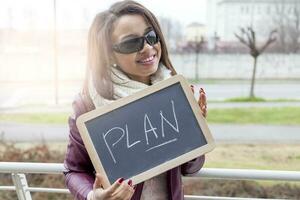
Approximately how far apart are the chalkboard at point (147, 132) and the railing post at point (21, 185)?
2.14ft

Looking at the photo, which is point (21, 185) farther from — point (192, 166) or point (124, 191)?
point (124, 191)

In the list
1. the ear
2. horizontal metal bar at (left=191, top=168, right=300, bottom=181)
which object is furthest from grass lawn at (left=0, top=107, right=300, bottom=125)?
the ear

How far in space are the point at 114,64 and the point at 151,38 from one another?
0.09 metres

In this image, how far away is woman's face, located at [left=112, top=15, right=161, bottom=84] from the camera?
3.27 feet

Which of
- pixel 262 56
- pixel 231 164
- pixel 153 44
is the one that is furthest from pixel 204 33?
pixel 153 44

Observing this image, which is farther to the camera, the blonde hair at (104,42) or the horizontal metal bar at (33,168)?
the horizontal metal bar at (33,168)

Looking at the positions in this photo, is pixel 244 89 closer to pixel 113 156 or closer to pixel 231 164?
pixel 231 164

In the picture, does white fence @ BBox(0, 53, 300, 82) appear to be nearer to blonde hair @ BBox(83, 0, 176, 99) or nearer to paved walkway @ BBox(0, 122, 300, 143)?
paved walkway @ BBox(0, 122, 300, 143)

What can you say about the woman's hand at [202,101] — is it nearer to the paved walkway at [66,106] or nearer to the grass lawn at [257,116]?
the paved walkway at [66,106]

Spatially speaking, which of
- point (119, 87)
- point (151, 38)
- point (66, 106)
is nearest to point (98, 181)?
point (119, 87)

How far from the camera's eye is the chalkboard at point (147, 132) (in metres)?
0.97

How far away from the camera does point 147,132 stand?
1.00 metres

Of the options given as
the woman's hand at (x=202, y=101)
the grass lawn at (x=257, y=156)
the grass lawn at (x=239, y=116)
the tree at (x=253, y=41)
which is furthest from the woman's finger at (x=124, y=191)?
the tree at (x=253, y=41)

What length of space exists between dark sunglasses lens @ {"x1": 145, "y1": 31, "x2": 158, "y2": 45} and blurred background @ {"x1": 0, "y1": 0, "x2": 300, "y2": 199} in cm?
312
